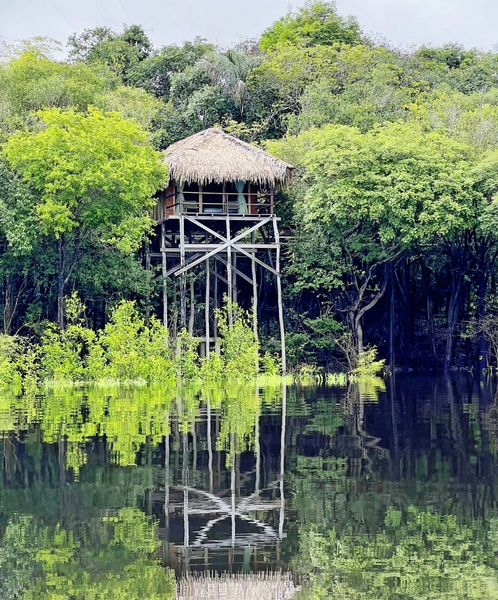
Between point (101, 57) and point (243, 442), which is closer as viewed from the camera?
point (243, 442)

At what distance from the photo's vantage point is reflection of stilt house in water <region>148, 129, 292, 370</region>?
27.8 meters

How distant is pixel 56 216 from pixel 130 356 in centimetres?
370

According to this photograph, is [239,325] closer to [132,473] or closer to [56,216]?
[56,216]

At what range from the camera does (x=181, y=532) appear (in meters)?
9.71

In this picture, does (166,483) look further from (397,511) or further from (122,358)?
(122,358)

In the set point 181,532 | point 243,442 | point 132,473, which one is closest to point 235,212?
point 243,442

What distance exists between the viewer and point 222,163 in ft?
91.4

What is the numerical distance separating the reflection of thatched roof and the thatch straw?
788 inches

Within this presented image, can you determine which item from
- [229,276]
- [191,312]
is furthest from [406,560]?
[191,312]

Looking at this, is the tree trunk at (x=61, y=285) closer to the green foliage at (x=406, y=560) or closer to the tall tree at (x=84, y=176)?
the tall tree at (x=84, y=176)

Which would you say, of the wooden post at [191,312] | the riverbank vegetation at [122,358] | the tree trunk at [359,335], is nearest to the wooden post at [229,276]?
the riverbank vegetation at [122,358]

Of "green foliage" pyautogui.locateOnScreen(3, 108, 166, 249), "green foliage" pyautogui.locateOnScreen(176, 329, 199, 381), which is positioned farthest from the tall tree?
"green foliage" pyautogui.locateOnScreen(176, 329, 199, 381)

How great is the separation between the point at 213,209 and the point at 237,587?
2158 centimetres

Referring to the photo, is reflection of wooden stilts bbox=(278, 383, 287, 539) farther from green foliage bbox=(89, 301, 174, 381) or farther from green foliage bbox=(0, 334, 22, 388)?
green foliage bbox=(0, 334, 22, 388)
